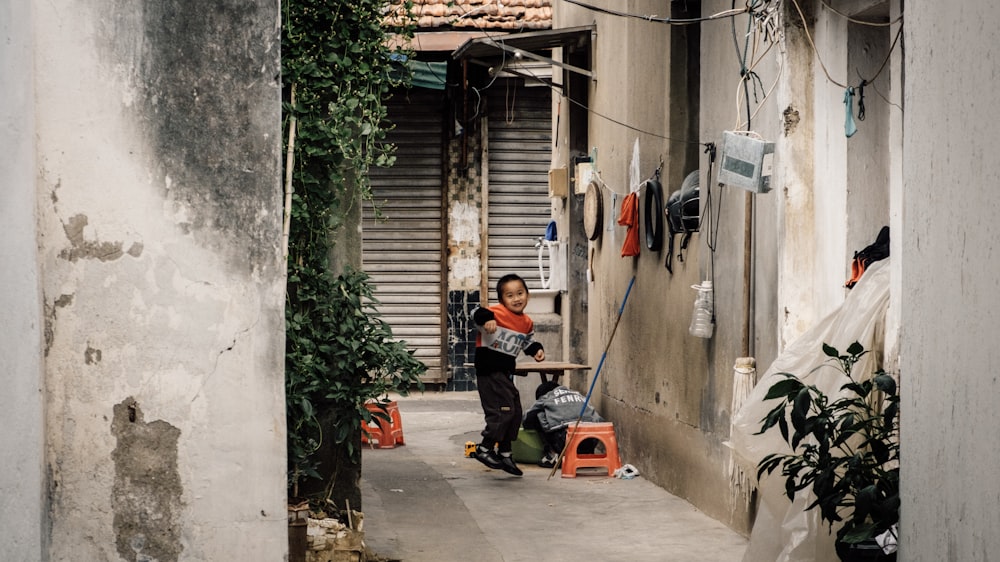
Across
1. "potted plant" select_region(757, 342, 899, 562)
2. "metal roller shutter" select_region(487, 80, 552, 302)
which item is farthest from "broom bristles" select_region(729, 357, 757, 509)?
"metal roller shutter" select_region(487, 80, 552, 302)

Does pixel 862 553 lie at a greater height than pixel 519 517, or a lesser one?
greater

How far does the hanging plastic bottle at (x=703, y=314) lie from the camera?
8.09 meters

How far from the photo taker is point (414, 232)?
662 inches

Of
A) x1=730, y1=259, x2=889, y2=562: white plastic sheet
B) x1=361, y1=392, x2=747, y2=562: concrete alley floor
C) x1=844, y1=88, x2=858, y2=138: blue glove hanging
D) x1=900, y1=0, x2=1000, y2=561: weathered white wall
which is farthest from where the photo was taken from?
x1=361, y1=392, x2=747, y2=562: concrete alley floor

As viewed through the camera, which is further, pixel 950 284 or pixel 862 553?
pixel 862 553

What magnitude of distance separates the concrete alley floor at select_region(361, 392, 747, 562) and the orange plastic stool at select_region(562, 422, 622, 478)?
15cm

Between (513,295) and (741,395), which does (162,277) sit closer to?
(741,395)

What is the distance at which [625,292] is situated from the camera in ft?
35.4

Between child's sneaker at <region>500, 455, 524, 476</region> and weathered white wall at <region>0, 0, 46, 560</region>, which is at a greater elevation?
weathered white wall at <region>0, 0, 46, 560</region>

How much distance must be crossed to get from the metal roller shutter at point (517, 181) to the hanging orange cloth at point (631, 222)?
658 cm

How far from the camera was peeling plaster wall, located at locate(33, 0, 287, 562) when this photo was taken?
193 inches

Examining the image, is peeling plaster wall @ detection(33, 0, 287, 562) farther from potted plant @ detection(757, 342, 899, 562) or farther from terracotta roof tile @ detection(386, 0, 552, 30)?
→ terracotta roof tile @ detection(386, 0, 552, 30)

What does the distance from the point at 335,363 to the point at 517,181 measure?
1085 cm

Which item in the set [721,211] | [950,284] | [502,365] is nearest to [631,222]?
[502,365]
